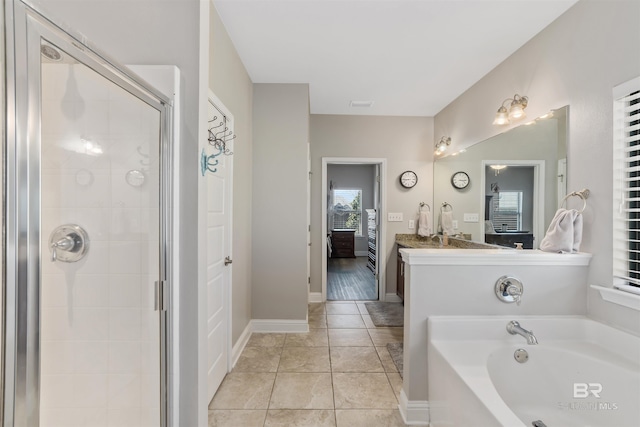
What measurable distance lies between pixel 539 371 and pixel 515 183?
1.52m

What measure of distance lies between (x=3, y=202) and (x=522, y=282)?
7.17 feet

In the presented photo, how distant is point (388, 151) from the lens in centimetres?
406

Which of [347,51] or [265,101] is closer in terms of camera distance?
[347,51]

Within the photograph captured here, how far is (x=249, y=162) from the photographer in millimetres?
2926

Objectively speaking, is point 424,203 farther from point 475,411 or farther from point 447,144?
point 475,411

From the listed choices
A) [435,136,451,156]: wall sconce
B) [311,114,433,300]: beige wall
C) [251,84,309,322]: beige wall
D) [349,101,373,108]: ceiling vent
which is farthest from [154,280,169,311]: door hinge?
[435,136,451,156]: wall sconce

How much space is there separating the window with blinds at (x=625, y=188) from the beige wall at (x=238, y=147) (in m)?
2.36

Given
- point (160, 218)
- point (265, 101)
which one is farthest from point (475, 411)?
point (265, 101)

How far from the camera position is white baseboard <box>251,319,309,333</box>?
3.02 m

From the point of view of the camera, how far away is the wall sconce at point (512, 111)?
2227 mm

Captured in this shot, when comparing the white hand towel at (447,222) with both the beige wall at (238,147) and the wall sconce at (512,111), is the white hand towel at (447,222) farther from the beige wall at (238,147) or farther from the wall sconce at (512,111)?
the beige wall at (238,147)

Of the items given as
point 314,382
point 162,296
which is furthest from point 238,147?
point 314,382

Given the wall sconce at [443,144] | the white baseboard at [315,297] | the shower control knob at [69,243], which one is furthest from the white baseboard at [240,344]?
the wall sconce at [443,144]

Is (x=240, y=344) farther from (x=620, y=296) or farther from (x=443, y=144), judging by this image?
(x=443, y=144)
